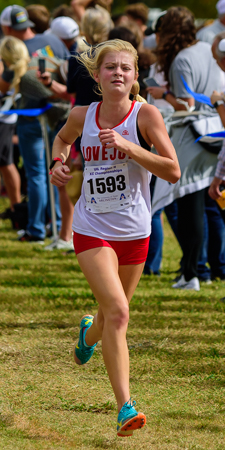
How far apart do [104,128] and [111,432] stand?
4.97 feet

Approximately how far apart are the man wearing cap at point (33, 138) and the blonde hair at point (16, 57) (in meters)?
0.32

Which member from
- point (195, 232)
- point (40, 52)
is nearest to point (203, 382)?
point (195, 232)

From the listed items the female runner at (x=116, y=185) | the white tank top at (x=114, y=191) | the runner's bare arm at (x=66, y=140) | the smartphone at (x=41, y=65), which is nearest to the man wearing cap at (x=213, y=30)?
the smartphone at (x=41, y=65)

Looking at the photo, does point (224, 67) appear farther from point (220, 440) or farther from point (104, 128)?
point (220, 440)

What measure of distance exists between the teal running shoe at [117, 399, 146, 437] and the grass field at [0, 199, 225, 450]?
0.49ft

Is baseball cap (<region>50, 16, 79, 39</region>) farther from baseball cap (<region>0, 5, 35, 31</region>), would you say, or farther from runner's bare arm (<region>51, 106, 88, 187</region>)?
runner's bare arm (<region>51, 106, 88, 187</region>)

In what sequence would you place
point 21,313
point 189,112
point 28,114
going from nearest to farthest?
point 21,313
point 189,112
point 28,114

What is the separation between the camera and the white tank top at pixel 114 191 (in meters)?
3.15

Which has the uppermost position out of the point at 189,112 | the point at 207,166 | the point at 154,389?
the point at 189,112

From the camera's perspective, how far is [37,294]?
18.8 feet

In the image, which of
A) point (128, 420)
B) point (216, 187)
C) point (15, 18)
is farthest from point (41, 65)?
point (128, 420)

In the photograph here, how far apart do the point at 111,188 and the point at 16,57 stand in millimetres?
4774

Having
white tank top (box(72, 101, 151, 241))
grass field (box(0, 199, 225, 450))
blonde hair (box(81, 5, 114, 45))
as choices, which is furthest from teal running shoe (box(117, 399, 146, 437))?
blonde hair (box(81, 5, 114, 45))

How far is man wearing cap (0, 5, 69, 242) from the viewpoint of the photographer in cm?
794
